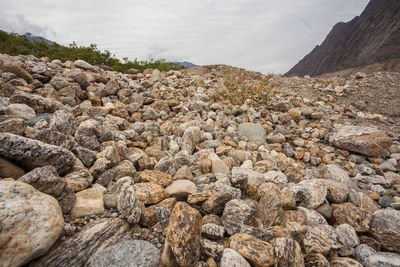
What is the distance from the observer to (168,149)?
329 centimetres

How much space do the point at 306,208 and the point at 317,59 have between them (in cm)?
8807

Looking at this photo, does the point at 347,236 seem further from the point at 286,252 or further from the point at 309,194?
the point at 286,252

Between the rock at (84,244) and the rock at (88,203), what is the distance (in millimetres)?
130

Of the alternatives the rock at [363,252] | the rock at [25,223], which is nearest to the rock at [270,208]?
the rock at [363,252]

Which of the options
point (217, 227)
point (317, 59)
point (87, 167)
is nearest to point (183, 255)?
point (217, 227)

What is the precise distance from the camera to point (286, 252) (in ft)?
4.67

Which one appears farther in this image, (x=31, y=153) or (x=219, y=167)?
(x=219, y=167)

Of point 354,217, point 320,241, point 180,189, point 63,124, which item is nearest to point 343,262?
point 320,241

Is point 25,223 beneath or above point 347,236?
above

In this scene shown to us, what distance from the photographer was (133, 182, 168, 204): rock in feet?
6.06

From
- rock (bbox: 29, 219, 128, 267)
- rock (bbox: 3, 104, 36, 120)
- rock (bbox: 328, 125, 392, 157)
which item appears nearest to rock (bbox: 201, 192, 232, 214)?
rock (bbox: 29, 219, 128, 267)

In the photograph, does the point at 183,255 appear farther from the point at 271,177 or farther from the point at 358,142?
the point at 358,142

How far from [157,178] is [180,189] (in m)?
0.35

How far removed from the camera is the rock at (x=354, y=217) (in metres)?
2.02
